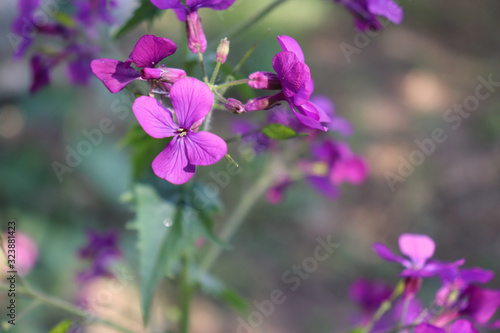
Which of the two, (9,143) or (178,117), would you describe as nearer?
(178,117)

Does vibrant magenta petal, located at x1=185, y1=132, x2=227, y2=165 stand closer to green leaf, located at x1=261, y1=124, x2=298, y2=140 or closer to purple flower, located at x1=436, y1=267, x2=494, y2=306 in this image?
green leaf, located at x1=261, y1=124, x2=298, y2=140

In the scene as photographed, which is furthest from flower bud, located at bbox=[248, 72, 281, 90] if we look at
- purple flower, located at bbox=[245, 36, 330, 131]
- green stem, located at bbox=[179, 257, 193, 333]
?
green stem, located at bbox=[179, 257, 193, 333]

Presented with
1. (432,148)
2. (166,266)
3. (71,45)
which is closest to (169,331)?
(166,266)

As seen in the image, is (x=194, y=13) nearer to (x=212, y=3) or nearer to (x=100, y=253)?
(x=212, y=3)

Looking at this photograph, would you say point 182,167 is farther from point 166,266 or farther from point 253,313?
→ point 253,313

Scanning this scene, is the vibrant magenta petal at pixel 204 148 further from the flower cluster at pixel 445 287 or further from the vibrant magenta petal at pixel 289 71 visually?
the flower cluster at pixel 445 287

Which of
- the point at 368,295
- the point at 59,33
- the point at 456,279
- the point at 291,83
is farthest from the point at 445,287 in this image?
the point at 59,33
